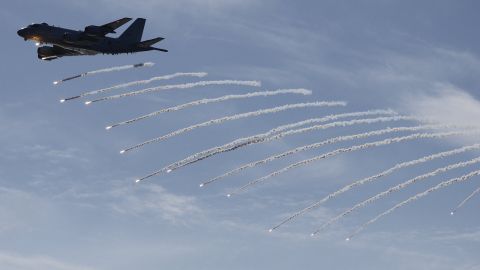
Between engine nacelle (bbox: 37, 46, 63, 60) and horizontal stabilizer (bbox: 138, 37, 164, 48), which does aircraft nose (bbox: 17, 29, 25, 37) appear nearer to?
engine nacelle (bbox: 37, 46, 63, 60)

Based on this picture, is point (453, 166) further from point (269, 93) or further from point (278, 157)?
point (269, 93)

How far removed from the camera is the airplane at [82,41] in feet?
239

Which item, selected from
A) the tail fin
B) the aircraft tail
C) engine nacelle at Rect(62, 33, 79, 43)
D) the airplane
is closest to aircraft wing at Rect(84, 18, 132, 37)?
the airplane

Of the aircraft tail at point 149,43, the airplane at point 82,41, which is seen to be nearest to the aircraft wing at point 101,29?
the airplane at point 82,41

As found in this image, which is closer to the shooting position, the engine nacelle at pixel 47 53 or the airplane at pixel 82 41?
the airplane at pixel 82 41

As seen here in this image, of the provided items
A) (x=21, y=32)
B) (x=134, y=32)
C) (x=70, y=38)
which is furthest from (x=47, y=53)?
(x=134, y=32)

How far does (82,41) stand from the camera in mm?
73625

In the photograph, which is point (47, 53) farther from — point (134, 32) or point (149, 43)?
point (149, 43)

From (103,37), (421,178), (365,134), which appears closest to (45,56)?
(103,37)

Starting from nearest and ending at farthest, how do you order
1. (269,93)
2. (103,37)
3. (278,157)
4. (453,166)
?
1. (453,166)
2. (278,157)
3. (269,93)
4. (103,37)

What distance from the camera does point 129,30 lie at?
78.6 metres

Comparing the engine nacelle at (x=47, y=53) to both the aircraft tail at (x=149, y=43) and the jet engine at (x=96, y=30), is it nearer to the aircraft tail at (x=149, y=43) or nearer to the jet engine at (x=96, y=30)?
the jet engine at (x=96, y=30)

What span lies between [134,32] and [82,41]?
8659 mm

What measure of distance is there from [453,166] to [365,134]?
10.1m
